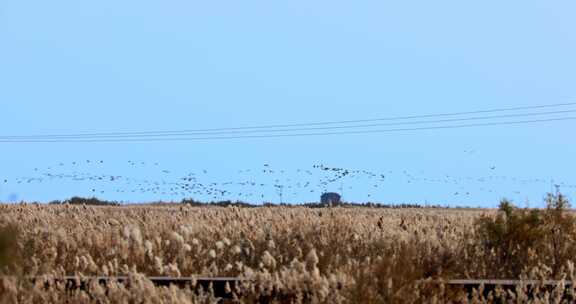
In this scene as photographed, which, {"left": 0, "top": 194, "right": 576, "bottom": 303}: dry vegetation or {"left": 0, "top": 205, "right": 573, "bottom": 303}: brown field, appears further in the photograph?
{"left": 0, "top": 194, "right": 576, "bottom": 303}: dry vegetation

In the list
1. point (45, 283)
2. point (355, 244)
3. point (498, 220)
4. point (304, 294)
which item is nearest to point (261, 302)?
point (304, 294)

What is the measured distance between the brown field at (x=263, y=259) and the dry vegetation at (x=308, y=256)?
19mm

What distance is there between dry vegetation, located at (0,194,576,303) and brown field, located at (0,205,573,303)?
0.02m

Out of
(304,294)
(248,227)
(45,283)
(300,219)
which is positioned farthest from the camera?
(300,219)

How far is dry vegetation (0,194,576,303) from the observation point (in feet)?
31.1

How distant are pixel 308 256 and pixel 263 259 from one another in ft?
3.11

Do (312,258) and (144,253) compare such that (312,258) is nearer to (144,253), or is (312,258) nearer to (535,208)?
(144,253)

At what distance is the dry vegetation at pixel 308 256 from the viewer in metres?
9.47

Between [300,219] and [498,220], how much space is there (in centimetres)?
352

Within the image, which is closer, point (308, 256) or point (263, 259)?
point (308, 256)

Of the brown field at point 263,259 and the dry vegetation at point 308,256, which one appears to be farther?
A: the dry vegetation at point 308,256

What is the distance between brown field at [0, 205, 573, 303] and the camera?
930cm

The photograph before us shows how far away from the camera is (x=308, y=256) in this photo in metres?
10.5

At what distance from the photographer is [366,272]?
9758 millimetres
